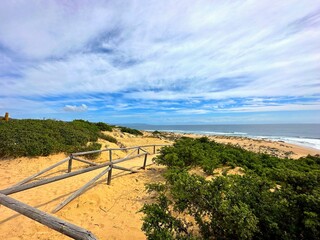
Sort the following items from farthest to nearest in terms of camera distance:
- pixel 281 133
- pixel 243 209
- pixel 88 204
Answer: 1. pixel 281 133
2. pixel 88 204
3. pixel 243 209

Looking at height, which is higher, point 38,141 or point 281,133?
point 38,141

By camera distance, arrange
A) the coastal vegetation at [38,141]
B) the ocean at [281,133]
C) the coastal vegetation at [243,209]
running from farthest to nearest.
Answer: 1. the ocean at [281,133]
2. the coastal vegetation at [38,141]
3. the coastal vegetation at [243,209]

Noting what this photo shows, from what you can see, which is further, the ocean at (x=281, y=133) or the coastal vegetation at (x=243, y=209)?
the ocean at (x=281, y=133)

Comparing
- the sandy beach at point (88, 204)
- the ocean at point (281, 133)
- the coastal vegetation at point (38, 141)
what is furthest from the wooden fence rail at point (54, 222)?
the ocean at point (281, 133)

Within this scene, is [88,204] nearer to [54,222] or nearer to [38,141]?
[54,222]

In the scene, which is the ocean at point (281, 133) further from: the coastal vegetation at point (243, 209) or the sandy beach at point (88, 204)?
the coastal vegetation at point (243, 209)

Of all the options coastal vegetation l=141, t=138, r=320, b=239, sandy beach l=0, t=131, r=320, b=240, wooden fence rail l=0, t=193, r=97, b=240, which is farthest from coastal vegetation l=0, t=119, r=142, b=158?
coastal vegetation l=141, t=138, r=320, b=239

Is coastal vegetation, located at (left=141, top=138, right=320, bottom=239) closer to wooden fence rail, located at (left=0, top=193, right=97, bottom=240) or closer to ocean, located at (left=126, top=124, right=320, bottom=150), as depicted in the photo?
wooden fence rail, located at (left=0, top=193, right=97, bottom=240)

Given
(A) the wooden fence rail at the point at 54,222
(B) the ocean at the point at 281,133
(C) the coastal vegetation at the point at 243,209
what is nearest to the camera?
(A) the wooden fence rail at the point at 54,222

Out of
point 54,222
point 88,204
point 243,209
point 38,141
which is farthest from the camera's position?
point 38,141


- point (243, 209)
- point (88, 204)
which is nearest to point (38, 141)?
point (88, 204)

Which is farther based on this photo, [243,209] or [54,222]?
[243,209]

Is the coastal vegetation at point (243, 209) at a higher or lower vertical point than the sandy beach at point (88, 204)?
higher

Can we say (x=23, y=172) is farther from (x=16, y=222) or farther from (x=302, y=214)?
(x=302, y=214)
